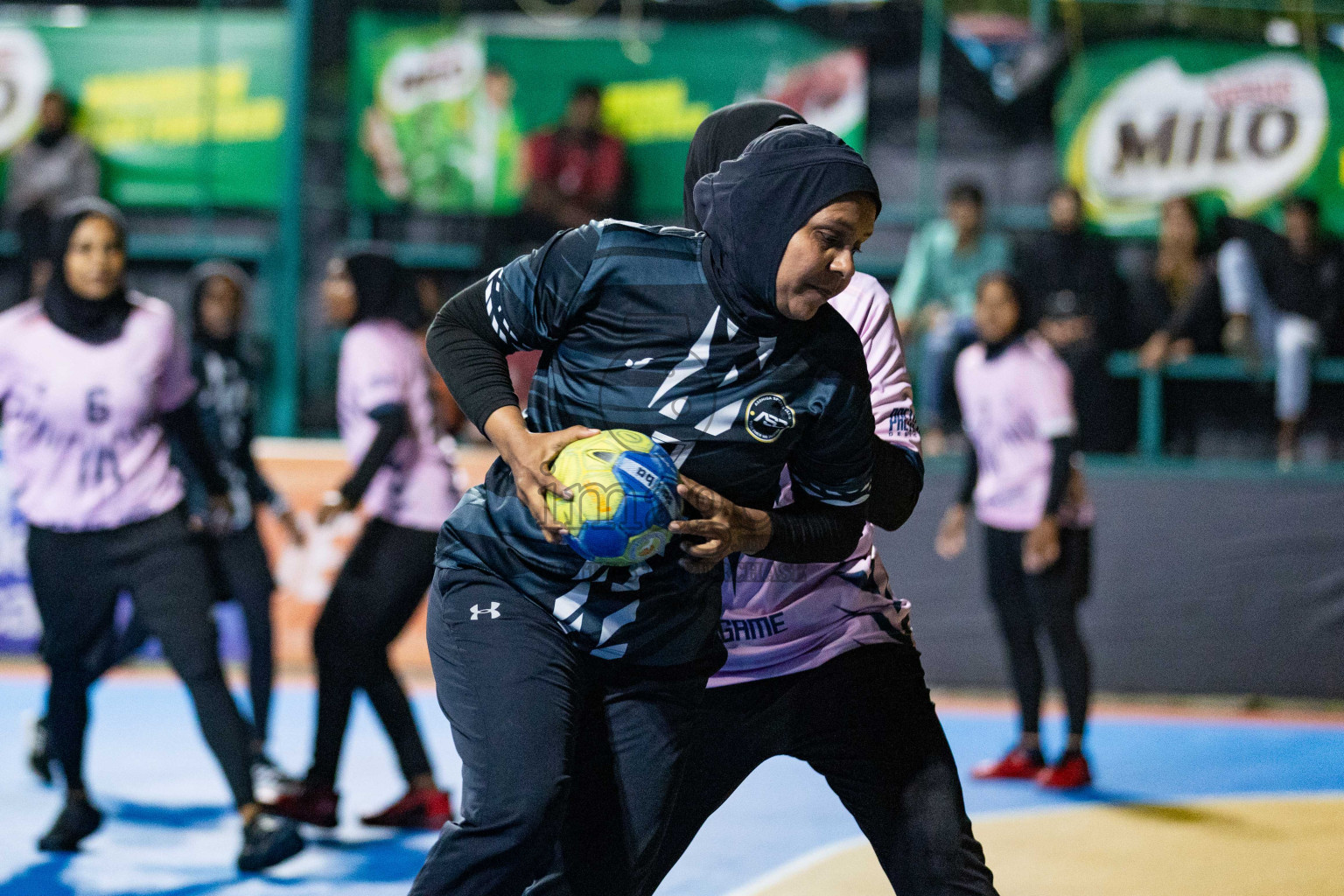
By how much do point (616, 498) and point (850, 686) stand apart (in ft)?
2.99

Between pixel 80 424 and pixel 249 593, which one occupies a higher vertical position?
pixel 80 424

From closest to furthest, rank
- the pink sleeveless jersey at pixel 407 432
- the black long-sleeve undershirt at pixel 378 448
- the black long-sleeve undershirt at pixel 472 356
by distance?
the black long-sleeve undershirt at pixel 472 356 < the black long-sleeve undershirt at pixel 378 448 < the pink sleeveless jersey at pixel 407 432

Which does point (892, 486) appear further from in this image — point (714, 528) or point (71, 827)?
point (71, 827)

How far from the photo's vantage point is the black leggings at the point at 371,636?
19.6ft

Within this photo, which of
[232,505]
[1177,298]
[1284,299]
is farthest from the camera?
[1177,298]

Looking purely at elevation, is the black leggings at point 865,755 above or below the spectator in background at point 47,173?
below

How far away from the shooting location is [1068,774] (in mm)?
7090

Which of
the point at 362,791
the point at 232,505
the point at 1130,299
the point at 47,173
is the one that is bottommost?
the point at 362,791

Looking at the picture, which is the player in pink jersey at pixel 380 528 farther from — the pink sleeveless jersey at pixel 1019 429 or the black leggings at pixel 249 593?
the pink sleeveless jersey at pixel 1019 429

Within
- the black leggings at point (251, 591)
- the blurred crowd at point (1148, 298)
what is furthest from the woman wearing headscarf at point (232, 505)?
the blurred crowd at point (1148, 298)

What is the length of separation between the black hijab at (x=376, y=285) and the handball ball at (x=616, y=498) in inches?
145

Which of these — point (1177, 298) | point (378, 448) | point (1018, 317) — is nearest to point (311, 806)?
point (378, 448)

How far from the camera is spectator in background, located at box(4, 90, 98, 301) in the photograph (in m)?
12.1

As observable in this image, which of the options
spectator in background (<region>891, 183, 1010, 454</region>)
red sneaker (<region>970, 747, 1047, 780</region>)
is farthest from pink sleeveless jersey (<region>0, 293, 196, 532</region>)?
spectator in background (<region>891, 183, 1010, 454</region>)
